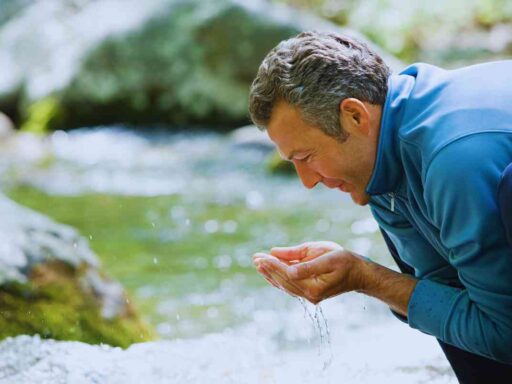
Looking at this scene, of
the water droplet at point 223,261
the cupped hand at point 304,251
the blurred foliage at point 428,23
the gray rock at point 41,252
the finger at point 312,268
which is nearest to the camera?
the finger at point 312,268

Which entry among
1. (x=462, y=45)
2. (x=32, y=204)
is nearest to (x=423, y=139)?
(x=32, y=204)

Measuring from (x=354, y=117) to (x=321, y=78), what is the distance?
5.3 inches

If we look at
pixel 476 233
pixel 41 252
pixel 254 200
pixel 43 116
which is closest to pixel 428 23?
pixel 43 116

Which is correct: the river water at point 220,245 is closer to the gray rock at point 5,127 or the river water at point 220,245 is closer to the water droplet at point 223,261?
the water droplet at point 223,261

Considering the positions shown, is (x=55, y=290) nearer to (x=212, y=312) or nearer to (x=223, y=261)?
(x=212, y=312)

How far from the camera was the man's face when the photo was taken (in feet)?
7.59

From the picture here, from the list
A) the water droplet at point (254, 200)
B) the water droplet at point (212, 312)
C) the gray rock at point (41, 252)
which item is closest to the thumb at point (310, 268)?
the gray rock at point (41, 252)

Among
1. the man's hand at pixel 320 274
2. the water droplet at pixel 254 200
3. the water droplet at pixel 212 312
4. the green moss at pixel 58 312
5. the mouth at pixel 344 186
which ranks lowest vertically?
the water droplet at pixel 254 200

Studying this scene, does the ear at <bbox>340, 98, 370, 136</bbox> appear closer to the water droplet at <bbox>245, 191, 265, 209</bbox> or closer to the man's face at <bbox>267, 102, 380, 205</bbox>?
the man's face at <bbox>267, 102, 380, 205</bbox>

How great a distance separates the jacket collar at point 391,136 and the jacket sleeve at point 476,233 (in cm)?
16

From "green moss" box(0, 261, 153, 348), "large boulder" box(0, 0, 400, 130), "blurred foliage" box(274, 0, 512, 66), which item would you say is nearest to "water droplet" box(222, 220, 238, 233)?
"green moss" box(0, 261, 153, 348)

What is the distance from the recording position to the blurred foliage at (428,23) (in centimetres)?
1362

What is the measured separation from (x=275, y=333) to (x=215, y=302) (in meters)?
0.71

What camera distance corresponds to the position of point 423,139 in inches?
85.4
